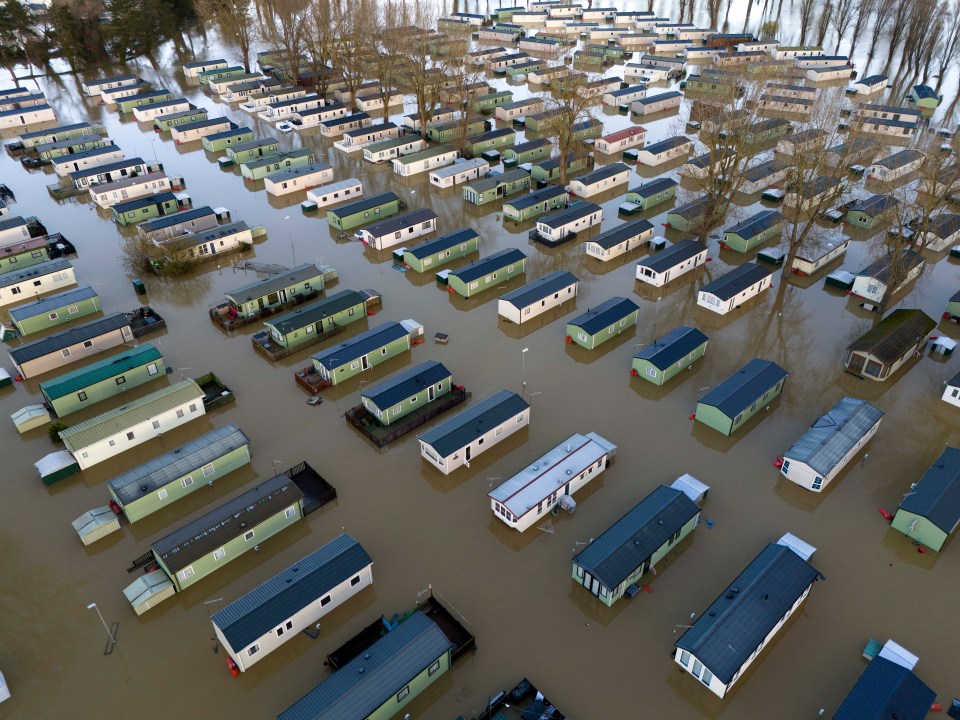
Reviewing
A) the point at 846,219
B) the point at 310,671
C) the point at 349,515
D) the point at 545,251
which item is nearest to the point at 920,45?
the point at 846,219

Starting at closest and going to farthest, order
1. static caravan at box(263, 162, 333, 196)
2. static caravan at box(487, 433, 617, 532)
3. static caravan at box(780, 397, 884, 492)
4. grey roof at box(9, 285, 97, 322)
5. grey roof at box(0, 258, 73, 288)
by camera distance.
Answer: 1. static caravan at box(487, 433, 617, 532)
2. static caravan at box(780, 397, 884, 492)
3. grey roof at box(9, 285, 97, 322)
4. grey roof at box(0, 258, 73, 288)
5. static caravan at box(263, 162, 333, 196)

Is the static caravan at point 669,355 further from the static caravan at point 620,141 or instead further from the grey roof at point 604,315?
the static caravan at point 620,141

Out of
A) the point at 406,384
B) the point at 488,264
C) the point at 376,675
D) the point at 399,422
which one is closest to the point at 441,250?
the point at 488,264

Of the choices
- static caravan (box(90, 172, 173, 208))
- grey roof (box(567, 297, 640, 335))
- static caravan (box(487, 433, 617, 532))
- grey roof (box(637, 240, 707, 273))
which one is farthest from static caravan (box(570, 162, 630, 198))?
static caravan (box(90, 172, 173, 208))

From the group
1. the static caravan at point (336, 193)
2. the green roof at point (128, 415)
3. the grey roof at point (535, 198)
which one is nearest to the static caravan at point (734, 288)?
the grey roof at point (535, 198)

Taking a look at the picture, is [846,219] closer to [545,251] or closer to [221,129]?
[545,251]

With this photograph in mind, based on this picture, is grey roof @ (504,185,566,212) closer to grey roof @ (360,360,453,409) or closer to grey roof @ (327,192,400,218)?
grey roof @ (327,192,400,218)
